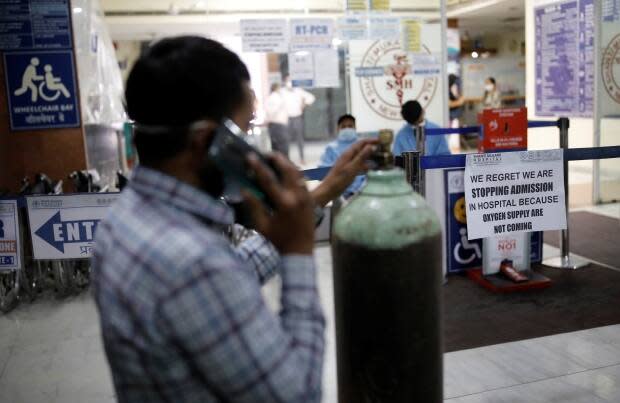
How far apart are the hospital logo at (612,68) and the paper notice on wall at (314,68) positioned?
3.12 metres

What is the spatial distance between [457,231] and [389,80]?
257cm

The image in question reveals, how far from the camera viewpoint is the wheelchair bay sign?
486 centimetres

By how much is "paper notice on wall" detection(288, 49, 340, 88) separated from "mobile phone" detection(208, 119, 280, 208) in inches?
210

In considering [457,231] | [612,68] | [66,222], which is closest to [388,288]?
[66,222]

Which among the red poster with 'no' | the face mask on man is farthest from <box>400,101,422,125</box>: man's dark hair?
the red poster with 'no'

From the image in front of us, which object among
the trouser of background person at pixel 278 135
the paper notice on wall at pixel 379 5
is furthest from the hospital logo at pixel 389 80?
the trouser of background person at pixel 278 135

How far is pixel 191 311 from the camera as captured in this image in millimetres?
881

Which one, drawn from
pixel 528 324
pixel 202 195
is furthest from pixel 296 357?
Result: pixel 528 324

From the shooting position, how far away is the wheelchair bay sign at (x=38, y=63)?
15.9ft

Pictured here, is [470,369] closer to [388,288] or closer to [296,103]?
[388,288]

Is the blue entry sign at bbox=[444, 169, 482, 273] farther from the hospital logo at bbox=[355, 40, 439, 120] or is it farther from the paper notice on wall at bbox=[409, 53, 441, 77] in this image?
the paper notice on wall at bbox=[409, 53, 441, 77]

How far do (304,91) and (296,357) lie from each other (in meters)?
5.83

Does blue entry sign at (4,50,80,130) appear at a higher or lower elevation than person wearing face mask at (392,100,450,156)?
higher

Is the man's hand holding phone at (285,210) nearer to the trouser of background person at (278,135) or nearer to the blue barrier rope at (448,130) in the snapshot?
the blue barrier rope at (448,130)
